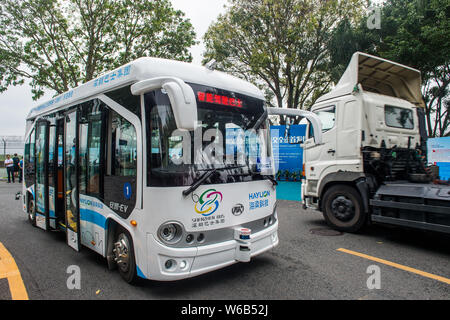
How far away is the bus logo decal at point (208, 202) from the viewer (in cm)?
311

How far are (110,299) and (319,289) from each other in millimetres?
2312

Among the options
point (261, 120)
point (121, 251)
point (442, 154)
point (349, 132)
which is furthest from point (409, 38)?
point (121, 251)

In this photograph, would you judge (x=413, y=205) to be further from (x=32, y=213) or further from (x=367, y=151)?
(x=32, y=213)

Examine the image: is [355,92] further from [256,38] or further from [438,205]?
[256,38]

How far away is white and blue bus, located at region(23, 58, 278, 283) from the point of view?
2955mm

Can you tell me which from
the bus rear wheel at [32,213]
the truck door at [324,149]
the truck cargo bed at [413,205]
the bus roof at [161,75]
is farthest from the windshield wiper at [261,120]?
the bus rear wheel at [32,213]

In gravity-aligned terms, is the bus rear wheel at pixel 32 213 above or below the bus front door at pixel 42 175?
below

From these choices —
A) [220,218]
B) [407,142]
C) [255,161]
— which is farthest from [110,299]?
[407,142]

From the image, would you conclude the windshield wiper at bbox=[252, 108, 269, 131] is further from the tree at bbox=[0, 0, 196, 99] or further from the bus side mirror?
the tree at bbox=[0, 0, 196, 99]

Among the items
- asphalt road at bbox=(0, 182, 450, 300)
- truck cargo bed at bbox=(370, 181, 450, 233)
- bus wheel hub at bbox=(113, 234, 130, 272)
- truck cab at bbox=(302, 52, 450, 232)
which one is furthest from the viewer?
truck cab at bbox=(302, 52, 450, 232)

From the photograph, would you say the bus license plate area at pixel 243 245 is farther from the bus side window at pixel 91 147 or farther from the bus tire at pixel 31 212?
the bus tire at pixel 31 212

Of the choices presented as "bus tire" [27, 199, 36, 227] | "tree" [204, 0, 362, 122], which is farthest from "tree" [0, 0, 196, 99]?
"bus tire" [27, 199, 36, 227]

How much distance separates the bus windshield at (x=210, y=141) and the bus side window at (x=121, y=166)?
329 millimetres

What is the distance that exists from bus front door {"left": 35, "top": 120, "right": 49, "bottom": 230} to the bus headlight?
3526 mm
